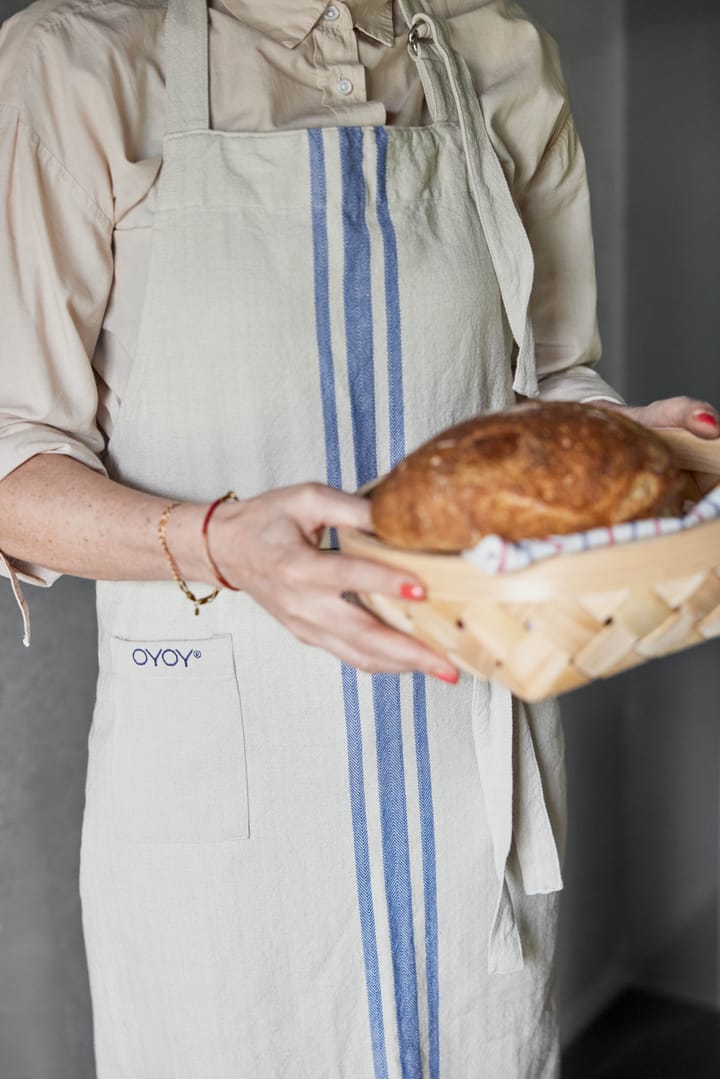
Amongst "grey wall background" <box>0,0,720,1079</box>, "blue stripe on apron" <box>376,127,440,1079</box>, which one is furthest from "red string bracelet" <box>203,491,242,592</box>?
"grey wall background" <box>0,0,720,1079</box>

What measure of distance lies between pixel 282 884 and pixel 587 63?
169cm

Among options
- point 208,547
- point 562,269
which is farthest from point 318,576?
point 562,269

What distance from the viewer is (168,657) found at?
1.12 metres

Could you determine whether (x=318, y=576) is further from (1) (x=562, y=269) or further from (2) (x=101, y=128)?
(1) (x=562, y=269)

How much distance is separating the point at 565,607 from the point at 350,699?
16.7 inches

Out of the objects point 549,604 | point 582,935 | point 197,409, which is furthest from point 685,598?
point 582,935

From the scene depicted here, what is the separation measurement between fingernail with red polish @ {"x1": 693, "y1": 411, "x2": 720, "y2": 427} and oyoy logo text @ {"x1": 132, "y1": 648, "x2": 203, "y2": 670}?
47 centimetres

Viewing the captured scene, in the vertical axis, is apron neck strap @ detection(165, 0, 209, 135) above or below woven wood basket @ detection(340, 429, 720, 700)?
above

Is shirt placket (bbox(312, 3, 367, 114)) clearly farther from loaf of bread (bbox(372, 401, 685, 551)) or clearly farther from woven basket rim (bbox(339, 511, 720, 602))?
woven basket rim (bbox(339, 511, 720, 602))

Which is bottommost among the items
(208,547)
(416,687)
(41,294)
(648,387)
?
(648,387)

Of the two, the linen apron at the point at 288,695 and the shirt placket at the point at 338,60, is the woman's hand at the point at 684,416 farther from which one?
the shirt placket at the point at 338,60

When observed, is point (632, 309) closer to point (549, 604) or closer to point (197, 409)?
point (197, 409)

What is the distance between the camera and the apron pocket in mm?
1119

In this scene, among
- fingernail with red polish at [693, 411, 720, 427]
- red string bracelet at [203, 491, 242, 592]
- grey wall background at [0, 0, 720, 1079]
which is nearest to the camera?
red string bracelet at [203, 491, 242, 592]
